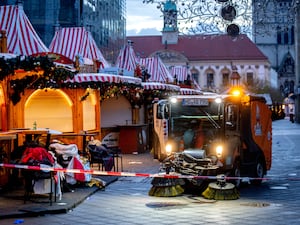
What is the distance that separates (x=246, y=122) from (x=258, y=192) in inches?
87.6

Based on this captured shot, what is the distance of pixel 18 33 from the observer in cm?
1869

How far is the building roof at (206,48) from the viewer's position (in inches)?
4242

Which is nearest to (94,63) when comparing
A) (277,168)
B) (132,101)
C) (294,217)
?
(132,101)

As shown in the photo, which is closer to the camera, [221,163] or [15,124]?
[221,163]

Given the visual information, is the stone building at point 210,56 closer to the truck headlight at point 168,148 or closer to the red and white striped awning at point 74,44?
the red and white striped awning at point 74,44

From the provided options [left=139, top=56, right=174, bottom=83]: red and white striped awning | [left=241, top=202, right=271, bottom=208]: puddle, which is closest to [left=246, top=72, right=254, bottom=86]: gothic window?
[left=139, top=56, right=174, bottom=83]: red and white striped awning

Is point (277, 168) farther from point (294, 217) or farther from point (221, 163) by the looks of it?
point (294, 217)

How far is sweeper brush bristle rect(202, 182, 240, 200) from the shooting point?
12.3 meters

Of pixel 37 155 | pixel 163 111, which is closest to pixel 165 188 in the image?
pixel 37 155

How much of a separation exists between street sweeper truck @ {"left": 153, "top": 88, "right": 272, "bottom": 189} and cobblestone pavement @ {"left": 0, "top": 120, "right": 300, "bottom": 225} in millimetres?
682

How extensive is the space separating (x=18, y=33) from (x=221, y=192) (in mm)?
9227

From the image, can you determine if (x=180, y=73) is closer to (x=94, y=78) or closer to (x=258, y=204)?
(x=94, y=78)

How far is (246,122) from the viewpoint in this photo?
1528cm

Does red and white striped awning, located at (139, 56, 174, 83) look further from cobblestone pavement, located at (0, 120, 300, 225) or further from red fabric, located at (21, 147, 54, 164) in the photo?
red fabric, located at (21, 147, 54, 164)
